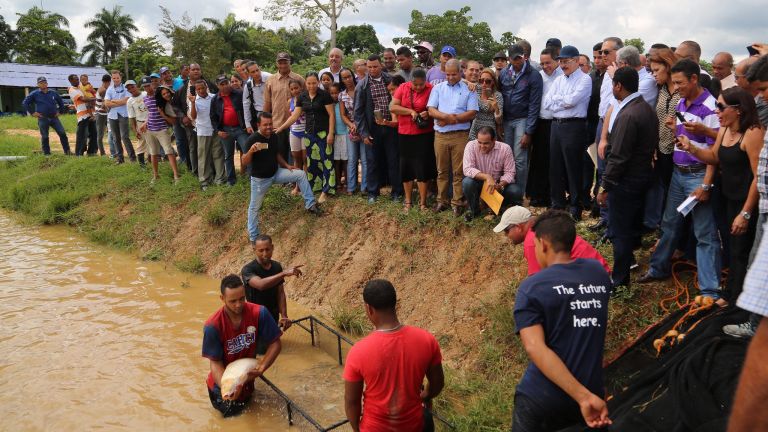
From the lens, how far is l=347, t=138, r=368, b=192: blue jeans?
900 cm

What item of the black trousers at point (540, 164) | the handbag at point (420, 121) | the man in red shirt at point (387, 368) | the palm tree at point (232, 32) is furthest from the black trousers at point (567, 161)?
the palm tree at point (232, 32)

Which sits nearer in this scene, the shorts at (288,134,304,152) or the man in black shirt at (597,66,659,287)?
the man in black shirt at (597,66,659,287)

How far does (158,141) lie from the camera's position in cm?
1231

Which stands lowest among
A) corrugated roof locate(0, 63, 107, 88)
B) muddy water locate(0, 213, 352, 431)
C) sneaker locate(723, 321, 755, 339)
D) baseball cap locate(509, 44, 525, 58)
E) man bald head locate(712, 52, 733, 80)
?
muddy water locate(0, 213, 352, 431)

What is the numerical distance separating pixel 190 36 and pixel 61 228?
845 inches

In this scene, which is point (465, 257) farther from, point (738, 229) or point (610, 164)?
point (738, 229)

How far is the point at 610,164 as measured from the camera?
207 inches

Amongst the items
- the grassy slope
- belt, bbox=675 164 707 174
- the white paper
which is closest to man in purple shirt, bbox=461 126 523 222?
the grassy slope

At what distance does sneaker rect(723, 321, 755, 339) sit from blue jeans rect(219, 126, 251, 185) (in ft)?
26.9

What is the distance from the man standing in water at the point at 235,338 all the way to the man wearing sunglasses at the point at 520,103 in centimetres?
387

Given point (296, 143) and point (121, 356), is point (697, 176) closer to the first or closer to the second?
point (296, 143)

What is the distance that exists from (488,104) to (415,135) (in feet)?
3.89

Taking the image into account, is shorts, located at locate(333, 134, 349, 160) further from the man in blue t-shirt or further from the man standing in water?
the man in blue t-shirt

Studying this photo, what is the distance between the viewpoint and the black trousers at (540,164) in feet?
24.5
